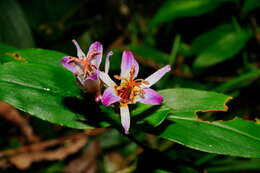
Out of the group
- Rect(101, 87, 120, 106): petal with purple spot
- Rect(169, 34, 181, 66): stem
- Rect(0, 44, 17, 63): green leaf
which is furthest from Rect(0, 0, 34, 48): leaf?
Rect(101, 87, 120, 106): petal with purple spot

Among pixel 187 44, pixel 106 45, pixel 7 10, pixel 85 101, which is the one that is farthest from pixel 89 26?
pixel 85 101

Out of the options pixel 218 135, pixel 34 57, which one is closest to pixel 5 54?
pixel 34 57

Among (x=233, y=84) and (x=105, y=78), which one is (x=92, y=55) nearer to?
(x=105, y=78)

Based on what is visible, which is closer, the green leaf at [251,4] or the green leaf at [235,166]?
the green leaf at [235,166]

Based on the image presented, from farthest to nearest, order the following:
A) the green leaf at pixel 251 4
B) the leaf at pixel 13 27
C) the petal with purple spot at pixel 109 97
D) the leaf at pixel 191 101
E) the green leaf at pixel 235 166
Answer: the leaf at pixel 13 27 → the green leaf at pixel 251 4 → the green leaf at pixel 235 166 → the leaf at pixel 191 101 → the petal with purple spot at pixel 109 97

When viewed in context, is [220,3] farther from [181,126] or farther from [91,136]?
[91,136]

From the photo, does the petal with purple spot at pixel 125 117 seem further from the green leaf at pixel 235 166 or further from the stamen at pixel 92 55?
the green leaf at pixel 235 166

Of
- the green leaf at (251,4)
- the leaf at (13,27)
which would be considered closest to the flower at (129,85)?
the green leaf at (251,4)
